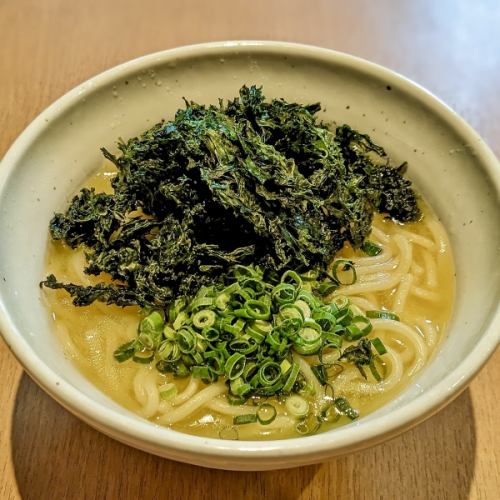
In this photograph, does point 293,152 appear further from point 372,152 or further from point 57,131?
point 57,131

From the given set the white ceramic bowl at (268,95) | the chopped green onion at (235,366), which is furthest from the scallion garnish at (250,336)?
the white ceramic bowl at (268,95)

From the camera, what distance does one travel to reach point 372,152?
7.00 feet

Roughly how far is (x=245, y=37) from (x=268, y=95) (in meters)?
1.17

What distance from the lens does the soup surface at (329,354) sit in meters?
1.59

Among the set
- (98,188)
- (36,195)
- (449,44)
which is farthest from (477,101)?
(36,195)

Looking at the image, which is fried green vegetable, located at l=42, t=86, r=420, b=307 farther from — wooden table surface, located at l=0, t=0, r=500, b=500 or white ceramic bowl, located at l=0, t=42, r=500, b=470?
wooden table surface, located at l=0, t=0, r=500, b=500

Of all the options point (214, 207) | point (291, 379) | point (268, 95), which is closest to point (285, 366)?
point (291, 379)

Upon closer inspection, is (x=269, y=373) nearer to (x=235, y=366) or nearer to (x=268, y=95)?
(x=235, y=366)

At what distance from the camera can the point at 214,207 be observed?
5.78ft

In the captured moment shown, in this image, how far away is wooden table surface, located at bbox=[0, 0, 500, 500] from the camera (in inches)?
65.3

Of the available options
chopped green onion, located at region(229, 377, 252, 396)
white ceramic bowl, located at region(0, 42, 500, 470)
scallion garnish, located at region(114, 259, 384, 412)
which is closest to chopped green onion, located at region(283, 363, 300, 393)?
scallion garnish, located at region(114, 259, 384, 412)

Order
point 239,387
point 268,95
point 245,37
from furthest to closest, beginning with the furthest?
1. point 245,37
2. point 268,95
3. point 239,387

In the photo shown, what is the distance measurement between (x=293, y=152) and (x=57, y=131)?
0.85 metres

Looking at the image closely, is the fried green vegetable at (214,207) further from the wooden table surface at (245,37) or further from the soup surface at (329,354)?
the wooden table surface at (245,37)
